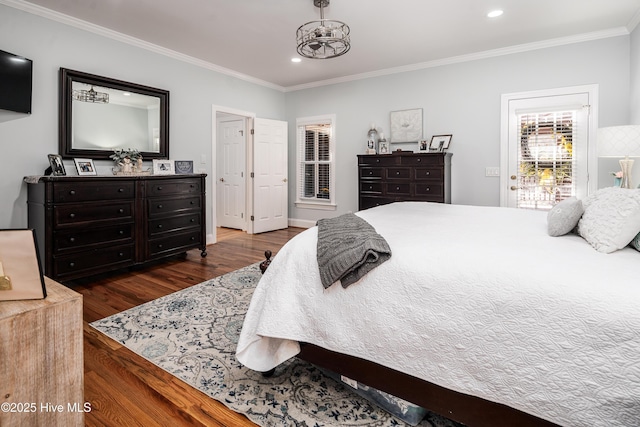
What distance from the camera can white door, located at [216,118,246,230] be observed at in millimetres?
6367

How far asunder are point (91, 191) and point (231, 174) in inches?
131

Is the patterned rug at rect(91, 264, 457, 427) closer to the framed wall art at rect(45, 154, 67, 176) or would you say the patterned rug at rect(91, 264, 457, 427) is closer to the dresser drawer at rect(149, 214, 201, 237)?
the dresser drawer at rect(149, 214, 201, 237)

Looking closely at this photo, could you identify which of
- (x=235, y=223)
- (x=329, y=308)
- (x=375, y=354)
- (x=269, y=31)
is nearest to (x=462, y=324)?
(x=375, y=354)

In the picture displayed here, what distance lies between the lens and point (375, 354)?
146cm

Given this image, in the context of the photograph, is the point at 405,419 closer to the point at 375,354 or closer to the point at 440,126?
the point at 375,354

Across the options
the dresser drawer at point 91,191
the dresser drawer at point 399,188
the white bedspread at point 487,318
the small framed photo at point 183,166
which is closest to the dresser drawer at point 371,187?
the dresser drawer at point 399,188

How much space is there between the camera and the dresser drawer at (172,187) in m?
3.89

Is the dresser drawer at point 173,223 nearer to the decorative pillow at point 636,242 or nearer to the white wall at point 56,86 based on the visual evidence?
the white wall at point 56,86

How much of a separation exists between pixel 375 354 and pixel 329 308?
277 mm

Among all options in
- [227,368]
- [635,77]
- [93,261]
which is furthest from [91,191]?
[635,77]

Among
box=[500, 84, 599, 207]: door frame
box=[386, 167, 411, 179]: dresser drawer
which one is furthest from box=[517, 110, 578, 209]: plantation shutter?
box=[386, 167, 411, 179]: dresser drawer

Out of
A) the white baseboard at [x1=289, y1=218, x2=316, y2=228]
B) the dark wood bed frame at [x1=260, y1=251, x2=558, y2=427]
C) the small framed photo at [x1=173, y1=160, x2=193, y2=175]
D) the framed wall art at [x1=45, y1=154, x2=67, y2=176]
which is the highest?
the small framed photo at [x1=173, y1=160, x2=193, y2=175]

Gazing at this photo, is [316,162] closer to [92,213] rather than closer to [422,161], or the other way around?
[422,161]

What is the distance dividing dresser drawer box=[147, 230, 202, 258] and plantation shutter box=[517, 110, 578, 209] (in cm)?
433
